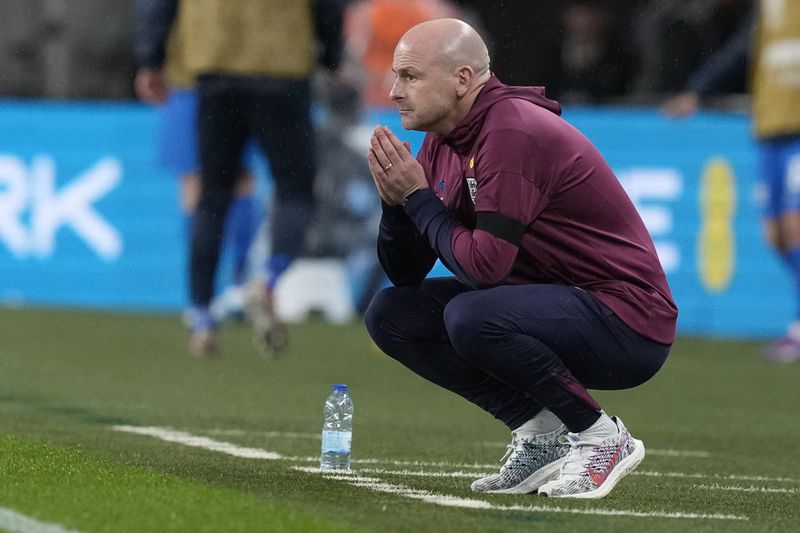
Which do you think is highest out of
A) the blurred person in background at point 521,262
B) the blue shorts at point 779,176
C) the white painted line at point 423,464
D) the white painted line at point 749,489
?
the blue shorts at point 779,176

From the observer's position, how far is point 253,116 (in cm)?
969

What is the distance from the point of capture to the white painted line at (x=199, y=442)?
572 cm

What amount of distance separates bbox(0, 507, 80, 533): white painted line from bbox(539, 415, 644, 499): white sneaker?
1.52 m

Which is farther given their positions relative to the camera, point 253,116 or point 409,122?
point 253,116

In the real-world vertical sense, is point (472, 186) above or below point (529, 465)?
above

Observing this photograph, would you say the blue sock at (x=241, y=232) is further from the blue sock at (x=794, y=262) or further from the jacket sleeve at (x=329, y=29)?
the blue sock at (x=794, y=262)

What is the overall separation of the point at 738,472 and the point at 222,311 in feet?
23.5

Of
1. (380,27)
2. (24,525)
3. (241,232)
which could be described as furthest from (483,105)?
(380,27)

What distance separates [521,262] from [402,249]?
370 millimetres

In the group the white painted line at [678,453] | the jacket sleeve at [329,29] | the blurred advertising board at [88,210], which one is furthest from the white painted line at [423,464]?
the blurred advertising board at [88,210]

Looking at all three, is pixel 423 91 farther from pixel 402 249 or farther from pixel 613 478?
pixel 613 478

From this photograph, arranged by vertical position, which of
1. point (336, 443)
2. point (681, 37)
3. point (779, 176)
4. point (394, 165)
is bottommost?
point (336, 443)

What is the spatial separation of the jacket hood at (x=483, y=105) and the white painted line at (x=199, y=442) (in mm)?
1208

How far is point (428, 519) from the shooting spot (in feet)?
14.2
